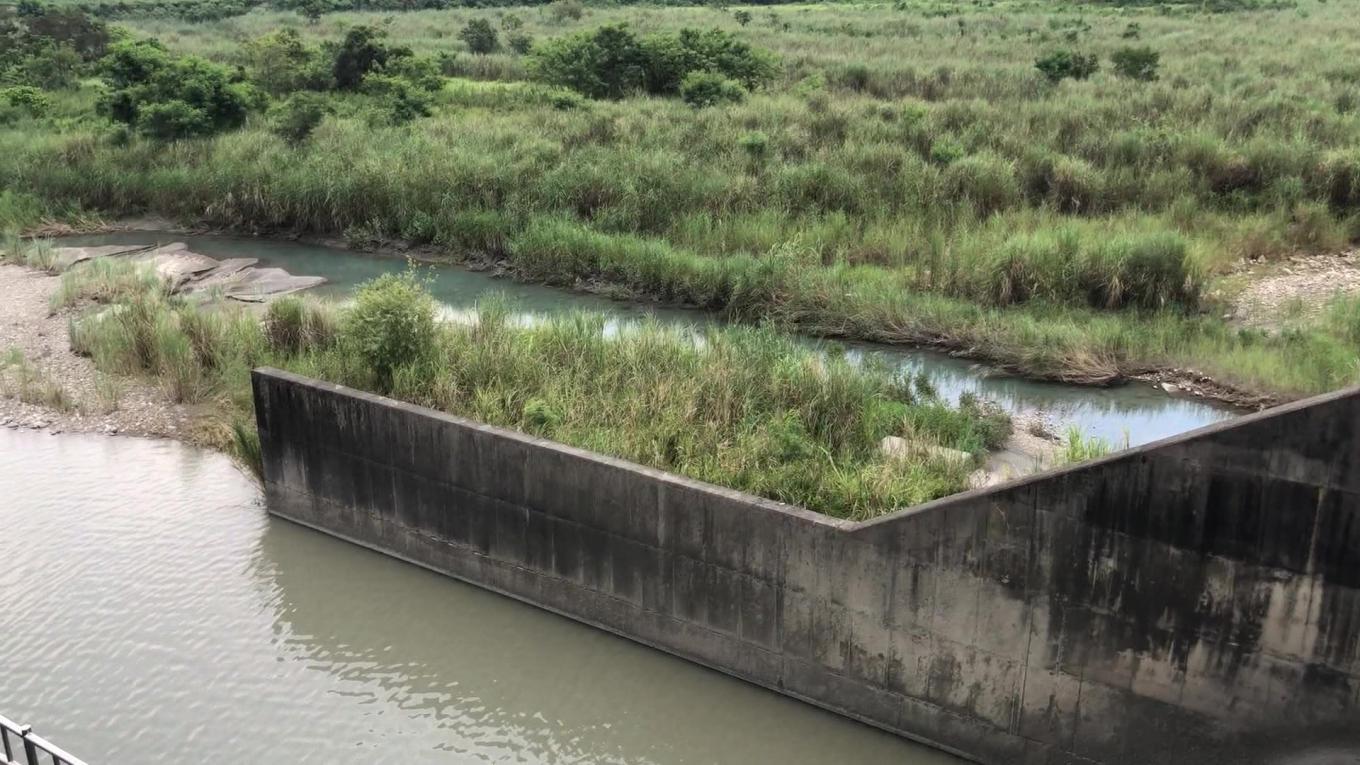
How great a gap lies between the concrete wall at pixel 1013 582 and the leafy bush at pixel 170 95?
23031 millimetres

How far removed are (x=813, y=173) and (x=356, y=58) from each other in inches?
821

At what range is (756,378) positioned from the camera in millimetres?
13430

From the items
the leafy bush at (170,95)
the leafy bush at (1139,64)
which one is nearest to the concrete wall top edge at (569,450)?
the leafy bush at (170,95)

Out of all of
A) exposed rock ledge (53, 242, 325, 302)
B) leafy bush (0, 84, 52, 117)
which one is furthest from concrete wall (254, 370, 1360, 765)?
leafy bush (0, 84, 52, 117)

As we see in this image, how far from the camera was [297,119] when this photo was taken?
29719mm

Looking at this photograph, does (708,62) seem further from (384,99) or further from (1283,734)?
(1283,734)

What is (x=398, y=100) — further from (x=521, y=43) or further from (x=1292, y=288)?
(x=1292, y=288)

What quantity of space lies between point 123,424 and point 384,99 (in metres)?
20.6

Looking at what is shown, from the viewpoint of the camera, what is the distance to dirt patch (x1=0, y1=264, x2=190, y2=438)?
15672 millimetres

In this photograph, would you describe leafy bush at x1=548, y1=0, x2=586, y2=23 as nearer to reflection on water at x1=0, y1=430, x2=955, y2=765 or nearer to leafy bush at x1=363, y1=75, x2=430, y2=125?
leafy bush at x1=363, y1=75, x2=430, y2=125

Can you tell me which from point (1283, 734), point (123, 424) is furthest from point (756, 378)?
point (123, 424)

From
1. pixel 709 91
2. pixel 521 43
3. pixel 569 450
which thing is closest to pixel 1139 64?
pixel 709 91

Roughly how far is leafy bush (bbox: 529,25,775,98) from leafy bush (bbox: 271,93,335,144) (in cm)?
974

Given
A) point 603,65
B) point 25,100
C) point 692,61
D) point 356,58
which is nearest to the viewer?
point 25,100
